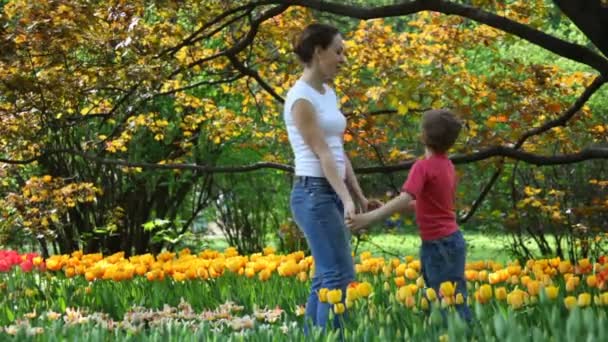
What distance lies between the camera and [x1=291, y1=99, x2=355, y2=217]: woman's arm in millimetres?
3951

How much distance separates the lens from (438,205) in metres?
4.18

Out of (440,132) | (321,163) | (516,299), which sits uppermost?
(440,132)

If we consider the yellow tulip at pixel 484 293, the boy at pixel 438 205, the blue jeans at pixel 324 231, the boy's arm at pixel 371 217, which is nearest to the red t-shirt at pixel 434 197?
the boy at pixel 438 205

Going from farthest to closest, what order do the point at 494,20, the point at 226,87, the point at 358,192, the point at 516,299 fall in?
the point at 226,87 → the point at 494,20 → the point at 358,192 → the point at 516,299

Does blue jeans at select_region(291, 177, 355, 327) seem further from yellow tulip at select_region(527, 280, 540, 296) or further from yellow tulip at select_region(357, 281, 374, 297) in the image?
yellow tulip at select_region(527, 280, 540, 296)

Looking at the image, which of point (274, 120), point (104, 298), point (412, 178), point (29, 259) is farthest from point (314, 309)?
point (274, 120)

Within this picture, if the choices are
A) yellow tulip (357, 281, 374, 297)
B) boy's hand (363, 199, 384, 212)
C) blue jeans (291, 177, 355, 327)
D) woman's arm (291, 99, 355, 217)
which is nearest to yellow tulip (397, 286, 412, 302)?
yellow tulip (357, 281, 374, 297)

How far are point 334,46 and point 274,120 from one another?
6480 mm

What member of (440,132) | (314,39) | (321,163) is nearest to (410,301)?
(321,163)

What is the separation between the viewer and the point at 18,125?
7.34 metres

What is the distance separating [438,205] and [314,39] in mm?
869

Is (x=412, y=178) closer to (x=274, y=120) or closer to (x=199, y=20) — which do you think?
(x=199, y=20)

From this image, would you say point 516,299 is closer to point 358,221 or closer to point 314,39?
point 358,221

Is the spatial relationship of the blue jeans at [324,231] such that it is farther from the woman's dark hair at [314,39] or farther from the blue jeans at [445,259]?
the woman's dark hair at [314,39]
